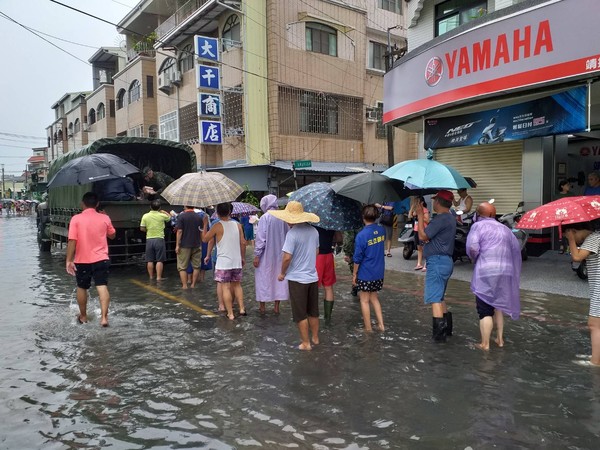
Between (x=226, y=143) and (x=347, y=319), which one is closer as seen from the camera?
(x=347, y=319)

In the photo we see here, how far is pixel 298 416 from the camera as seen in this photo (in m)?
3.94

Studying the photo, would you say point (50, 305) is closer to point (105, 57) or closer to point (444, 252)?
point (444, 252)

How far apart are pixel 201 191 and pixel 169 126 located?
70.1ft

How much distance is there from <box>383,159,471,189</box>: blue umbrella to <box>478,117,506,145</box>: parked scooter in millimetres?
5707

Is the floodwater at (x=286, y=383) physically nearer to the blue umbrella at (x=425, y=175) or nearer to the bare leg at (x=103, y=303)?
the bare leg at (x=103, y=303)

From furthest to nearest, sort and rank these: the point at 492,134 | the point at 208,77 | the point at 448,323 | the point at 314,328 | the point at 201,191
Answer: the point at 208,77 → the point at 492,134 → the point at 201,191 → the point at 448,323 → the point at 314,328

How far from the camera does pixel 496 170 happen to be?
42.1 feet

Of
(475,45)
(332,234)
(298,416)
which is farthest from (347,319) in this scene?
(475,45)

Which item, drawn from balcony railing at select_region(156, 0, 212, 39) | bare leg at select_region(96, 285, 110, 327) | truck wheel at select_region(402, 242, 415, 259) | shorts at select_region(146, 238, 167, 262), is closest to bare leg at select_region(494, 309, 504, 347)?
bare leg at select_region(96, 285, 110, 327)

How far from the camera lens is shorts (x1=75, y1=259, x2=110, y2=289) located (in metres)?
6.73

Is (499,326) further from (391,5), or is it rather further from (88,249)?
(391,5)

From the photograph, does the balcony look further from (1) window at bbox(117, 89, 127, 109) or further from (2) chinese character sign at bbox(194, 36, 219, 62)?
(1) window at bbox(117, 89, 127, 109)

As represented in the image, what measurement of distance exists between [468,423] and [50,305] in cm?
716

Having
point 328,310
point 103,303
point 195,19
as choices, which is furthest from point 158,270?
point 195,19
